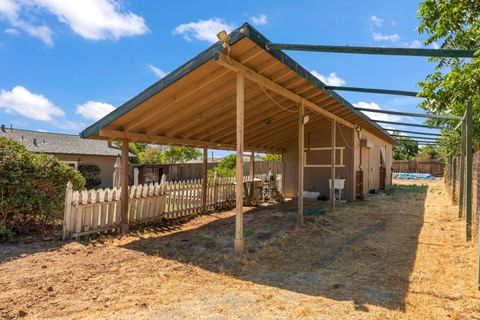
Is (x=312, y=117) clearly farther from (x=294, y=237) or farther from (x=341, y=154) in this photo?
(x=294, y=237)

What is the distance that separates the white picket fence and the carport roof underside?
1228 millimetres

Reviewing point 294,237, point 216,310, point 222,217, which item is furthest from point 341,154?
point 216,310

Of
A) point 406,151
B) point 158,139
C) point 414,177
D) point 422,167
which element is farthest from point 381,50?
point 406,151

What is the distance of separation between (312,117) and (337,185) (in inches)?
120

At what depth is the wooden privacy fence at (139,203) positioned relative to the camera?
21.2ft

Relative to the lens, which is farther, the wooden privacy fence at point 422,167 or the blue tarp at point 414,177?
the wooden privacy fence at point 422,167

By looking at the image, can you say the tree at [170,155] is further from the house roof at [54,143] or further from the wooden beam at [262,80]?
the wooden beam at [262,80]

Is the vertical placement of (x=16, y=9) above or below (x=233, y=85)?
above

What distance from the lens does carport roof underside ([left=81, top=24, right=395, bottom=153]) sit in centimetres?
538

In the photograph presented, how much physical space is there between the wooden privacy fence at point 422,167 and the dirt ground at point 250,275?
33190 millimetres

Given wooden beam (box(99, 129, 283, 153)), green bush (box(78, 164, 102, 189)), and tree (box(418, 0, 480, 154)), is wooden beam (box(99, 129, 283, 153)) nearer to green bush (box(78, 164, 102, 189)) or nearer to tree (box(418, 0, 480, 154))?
tree (box(418, 0, 480, 154))

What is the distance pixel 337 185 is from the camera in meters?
12.9

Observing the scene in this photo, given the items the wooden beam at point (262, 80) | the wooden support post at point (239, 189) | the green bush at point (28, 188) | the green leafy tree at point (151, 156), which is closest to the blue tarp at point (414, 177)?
the green leafy tree at point (151, 156)

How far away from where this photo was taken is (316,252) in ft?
19.5
